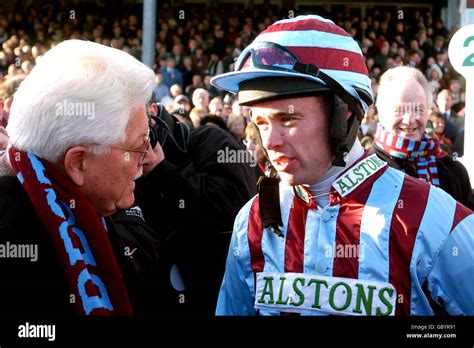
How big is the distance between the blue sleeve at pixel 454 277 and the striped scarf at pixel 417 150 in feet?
6.20

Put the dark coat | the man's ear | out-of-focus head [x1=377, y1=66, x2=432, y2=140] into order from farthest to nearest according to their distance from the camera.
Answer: out-of-focus head [x1=377, y1=66, x2=432, y2=140] < the dark coat < the man's ear

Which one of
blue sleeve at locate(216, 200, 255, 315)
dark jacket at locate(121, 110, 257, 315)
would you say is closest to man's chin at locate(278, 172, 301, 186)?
blue sleeve at locate(216, 200, 255, 315)

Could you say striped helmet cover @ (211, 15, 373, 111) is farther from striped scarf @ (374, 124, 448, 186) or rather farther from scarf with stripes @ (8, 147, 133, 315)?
striped scarf @ (374, 124, 448, 186)

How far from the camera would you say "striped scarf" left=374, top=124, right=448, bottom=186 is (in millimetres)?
4121

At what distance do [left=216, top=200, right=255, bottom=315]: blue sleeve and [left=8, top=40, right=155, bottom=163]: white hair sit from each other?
1.58ft

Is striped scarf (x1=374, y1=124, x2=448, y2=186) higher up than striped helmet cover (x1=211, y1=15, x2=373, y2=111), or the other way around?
striped helmet cover (x1=211, y1=15, x2=373, y2=111)

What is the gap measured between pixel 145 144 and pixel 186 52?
1435 centimetres

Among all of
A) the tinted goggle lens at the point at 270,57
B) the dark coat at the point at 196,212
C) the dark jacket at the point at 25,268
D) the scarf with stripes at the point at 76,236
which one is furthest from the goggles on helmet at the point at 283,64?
the dark coat at the point at 196,212

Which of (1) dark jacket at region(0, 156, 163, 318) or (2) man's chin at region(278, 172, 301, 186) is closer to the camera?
(1) dark jacket at region(0, 156, 163, 318)

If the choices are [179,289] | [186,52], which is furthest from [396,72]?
[186,52]

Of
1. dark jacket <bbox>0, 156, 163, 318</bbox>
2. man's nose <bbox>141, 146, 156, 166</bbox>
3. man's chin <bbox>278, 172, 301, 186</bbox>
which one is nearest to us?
dark jacket <bbox>0, 156, 163, 318</bbox>

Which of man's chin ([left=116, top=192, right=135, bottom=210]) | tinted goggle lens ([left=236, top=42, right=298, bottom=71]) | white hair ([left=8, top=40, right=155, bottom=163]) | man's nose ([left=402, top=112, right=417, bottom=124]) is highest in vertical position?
tinted goggle lens ([left=236, top=42, right=298, bottom=71])

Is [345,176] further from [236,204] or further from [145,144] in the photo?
[236,204]

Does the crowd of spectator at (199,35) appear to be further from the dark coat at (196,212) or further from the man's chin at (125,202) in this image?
the man's chin at (125,202)
